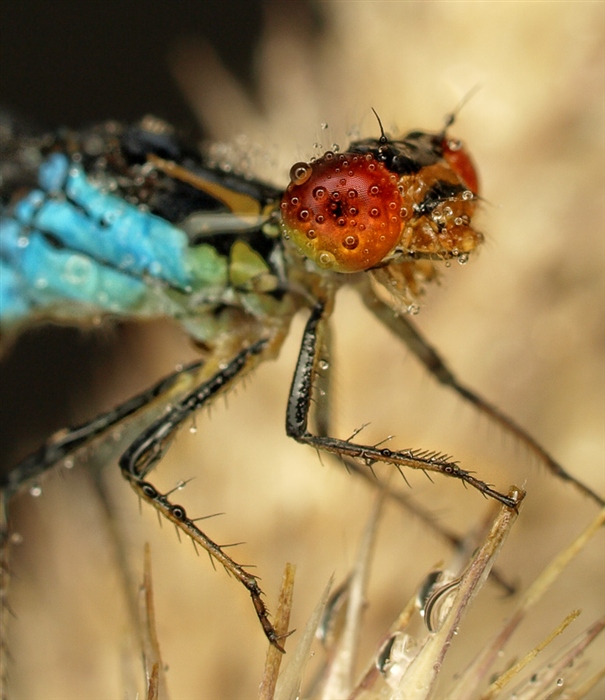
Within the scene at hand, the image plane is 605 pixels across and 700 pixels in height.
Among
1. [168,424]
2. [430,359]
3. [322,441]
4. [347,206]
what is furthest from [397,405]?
[347,206]

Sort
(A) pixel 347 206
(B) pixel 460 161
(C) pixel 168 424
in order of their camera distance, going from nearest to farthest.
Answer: (A) pixel 347 206 < (B) pixel 460 161 < (C) pixel 168 424

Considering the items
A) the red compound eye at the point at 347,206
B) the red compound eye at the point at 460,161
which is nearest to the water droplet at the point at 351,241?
the red compound eye at the point at 347,206

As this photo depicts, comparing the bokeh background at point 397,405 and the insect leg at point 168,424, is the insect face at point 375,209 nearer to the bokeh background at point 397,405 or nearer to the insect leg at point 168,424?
the bokeh background at point 397,405

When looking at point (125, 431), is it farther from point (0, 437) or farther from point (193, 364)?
point (0, 437)

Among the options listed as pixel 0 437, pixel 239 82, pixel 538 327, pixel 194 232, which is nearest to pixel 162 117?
pixel 239 82

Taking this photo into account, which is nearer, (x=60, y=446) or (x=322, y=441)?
(x=322, y=441)

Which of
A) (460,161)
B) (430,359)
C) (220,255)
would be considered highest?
(220,255)

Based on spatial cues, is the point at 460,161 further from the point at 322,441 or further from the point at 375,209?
the point at 322,441
